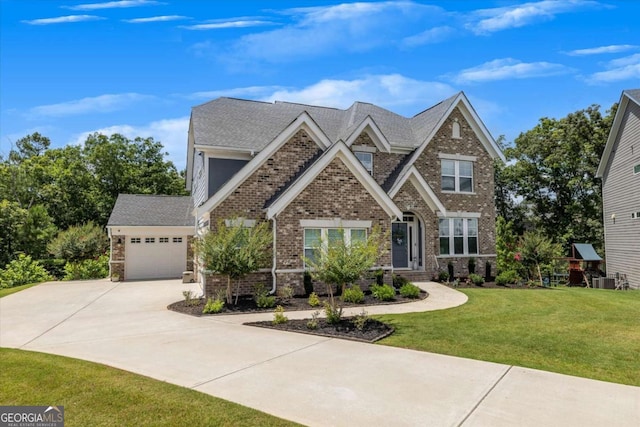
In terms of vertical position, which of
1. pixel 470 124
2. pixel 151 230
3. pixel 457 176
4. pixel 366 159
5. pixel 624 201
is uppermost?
pixel 470 124

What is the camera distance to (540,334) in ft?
27.8

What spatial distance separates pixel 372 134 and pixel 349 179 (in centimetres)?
527

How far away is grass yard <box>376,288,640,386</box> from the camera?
6.58 metres

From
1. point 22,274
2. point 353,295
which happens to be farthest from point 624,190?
point 22,274

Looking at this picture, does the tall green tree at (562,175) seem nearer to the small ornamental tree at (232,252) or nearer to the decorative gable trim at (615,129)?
the decorative gable trim at (615,129)

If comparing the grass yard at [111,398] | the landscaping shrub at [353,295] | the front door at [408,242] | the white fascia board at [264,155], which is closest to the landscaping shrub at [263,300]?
the landscaping shrub at [353,295]

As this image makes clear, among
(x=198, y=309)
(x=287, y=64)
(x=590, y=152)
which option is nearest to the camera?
(x=198, y=309)

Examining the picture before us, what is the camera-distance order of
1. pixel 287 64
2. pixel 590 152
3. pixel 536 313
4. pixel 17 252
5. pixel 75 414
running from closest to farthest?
pixel 75 414, pixel 536 313, pixel 287 64, pixel 17 252, pixel 590 152

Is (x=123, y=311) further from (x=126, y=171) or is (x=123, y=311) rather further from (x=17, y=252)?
(x=126, y=171)

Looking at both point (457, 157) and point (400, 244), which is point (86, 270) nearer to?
point (400, 244)

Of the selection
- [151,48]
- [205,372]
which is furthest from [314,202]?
[205,372]

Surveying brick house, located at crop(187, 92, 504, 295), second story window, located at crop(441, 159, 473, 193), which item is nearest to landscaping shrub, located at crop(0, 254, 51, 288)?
brick house, located at crop(187, 92, 504, 295)

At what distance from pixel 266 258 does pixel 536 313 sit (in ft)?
28.0

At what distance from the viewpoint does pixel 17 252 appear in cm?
2572
